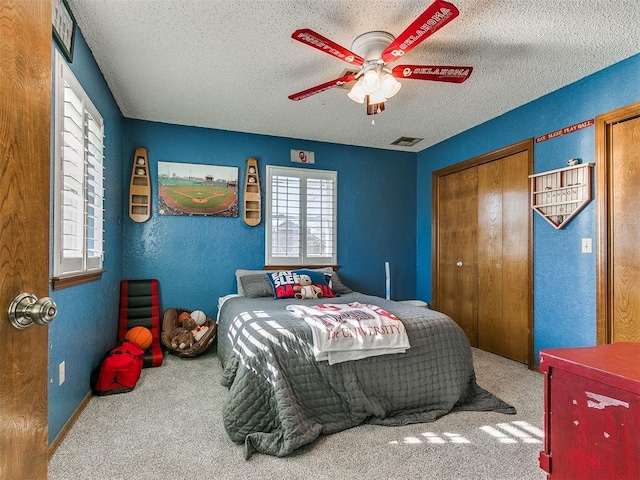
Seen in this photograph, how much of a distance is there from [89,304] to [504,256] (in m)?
3.62

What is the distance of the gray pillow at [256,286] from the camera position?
3.64m

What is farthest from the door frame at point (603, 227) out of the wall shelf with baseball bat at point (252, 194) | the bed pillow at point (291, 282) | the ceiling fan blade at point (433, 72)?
the wall shelf with baseball bat at point (252, 194)

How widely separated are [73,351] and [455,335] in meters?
2.44

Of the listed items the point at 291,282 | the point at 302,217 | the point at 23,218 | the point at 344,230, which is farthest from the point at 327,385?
the point at 344,230

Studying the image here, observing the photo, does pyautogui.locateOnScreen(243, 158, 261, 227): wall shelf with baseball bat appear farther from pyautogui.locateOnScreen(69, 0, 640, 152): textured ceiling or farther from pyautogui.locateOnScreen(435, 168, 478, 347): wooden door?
pyautogui.locateOnScreen(435, 168, 478, 347): wooden door

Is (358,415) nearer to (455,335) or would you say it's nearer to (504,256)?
(455,335)

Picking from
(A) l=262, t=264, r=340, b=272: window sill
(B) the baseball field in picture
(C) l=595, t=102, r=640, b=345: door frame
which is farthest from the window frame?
(C) l=595, t=102, r=640, b=345: door frame

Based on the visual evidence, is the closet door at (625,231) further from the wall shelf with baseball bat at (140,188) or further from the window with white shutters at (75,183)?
the wall shelf with baseball bat at (140,188)

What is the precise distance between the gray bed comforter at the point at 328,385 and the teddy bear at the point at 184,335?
1.09m

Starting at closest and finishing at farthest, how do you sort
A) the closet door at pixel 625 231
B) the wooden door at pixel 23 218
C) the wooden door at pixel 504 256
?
the wooden door at pixel 23 218 < the closet door at pixel 625 231 < the wooden door at pixel 504 256

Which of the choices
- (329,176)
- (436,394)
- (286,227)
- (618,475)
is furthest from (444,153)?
(618,475)

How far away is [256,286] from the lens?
3.68 meters

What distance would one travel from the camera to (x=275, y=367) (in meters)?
2.06

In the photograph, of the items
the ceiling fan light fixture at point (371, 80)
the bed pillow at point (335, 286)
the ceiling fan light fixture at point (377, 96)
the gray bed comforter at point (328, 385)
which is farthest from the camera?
the bed pillow at point (335, 286)
